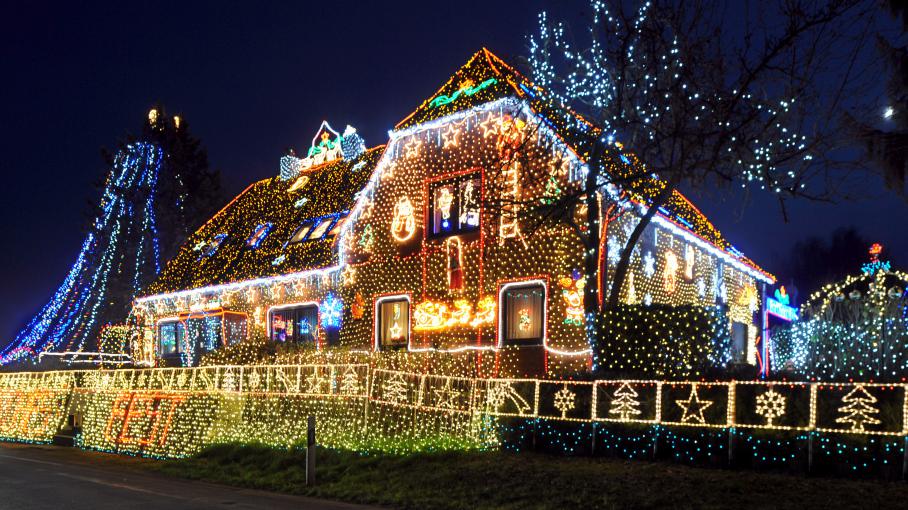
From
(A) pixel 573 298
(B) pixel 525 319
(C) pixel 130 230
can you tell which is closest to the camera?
(A) pixel 573 298

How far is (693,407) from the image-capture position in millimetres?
11336

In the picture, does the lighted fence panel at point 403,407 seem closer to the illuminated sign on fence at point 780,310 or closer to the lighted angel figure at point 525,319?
the lighted angel figure at point 525,319

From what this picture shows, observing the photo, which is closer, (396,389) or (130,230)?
(396,389)

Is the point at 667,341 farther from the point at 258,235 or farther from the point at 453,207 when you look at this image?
the point at 258,235

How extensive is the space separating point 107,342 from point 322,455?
72.5ft

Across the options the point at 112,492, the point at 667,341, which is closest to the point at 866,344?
the point at 667,341

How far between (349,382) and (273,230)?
13.0 m

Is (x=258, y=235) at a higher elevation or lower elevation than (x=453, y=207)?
lower

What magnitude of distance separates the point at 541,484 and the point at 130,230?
41761 millimetres

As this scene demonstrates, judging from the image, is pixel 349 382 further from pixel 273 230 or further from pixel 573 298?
pixel 273 230

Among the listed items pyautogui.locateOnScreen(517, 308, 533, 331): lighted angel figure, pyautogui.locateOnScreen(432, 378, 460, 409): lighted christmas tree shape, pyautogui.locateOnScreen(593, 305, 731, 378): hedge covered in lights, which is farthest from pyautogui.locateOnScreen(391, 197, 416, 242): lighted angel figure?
pyautogui.locateOnScreen(593, 305, 731, 378): hedge covered in lights

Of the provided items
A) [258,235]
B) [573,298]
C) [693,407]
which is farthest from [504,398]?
[258,235]

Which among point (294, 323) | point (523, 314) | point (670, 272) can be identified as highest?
point (670, 272)

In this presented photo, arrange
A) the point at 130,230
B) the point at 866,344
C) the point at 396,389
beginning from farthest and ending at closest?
the point at 130,230, the point at 396,389, the point at 866,344
